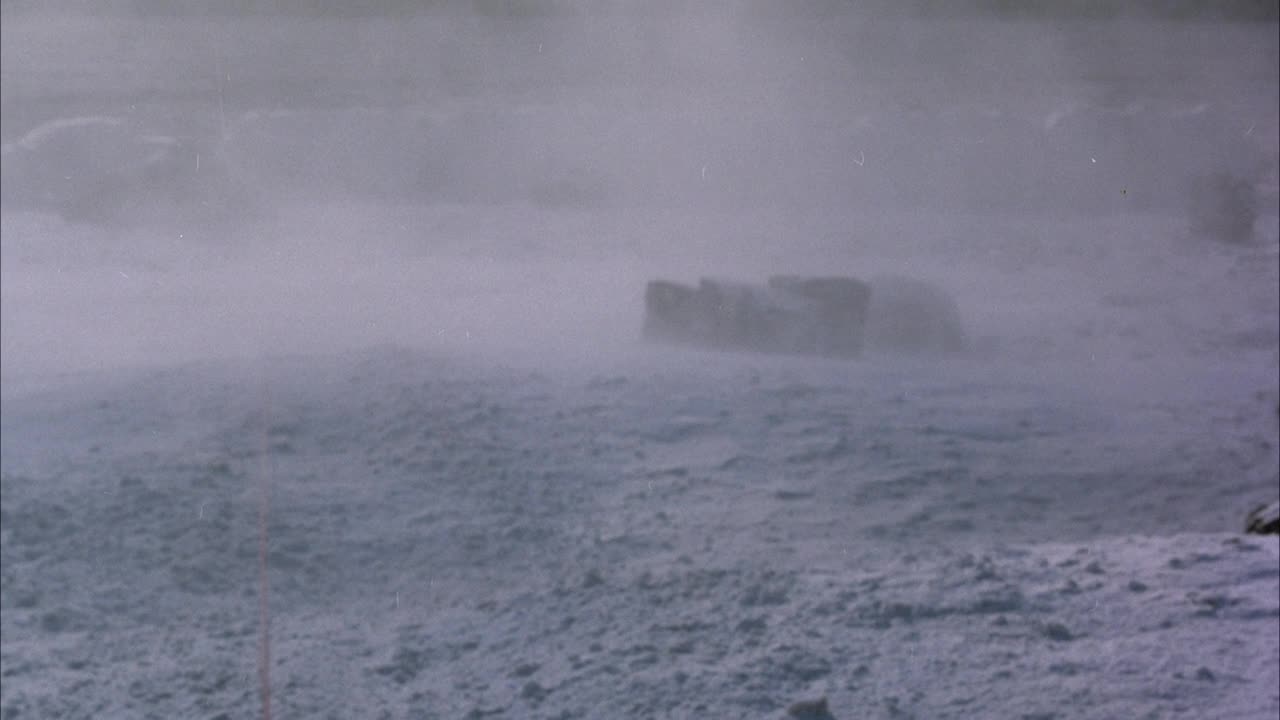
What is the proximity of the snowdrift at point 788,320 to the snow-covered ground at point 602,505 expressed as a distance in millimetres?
162

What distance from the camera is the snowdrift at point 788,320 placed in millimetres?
4629

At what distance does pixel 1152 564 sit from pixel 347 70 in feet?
28.8

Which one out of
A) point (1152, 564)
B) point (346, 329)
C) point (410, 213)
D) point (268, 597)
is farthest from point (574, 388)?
point (410, 213)

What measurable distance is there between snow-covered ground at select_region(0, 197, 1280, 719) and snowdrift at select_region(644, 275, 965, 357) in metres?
0.16

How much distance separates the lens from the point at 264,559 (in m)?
2.70

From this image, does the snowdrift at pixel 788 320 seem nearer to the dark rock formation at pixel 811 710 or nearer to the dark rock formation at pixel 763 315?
the dark rock formation at pixel 763 315

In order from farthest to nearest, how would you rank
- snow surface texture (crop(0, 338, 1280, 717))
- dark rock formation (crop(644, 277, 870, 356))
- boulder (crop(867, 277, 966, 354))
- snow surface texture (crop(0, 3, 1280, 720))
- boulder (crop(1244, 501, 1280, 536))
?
1. boulder (crop(867, 277, 966, 354))
2. dark rock formation (crop(644, 277, 870, 356))
3. boulder (crop(1244, 501, 1280, 536))
4. snow surface texture (crop(0, 3, 1280, 720))
5. snow surface texture (crop(0, 338, 1280, 717))

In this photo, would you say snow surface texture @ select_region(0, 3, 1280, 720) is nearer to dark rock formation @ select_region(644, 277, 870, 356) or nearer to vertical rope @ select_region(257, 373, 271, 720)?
vertical rope @ select_region(257, 373, 271, 720)

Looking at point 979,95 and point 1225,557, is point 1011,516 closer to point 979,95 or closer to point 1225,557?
point 1225,557

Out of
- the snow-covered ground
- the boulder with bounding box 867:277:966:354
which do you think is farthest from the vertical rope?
the boulder with bounding box 867:277:966:354

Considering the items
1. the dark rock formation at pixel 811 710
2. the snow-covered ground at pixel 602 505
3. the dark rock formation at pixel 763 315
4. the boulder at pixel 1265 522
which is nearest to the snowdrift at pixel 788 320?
the dark rock formation at pixel 763 315

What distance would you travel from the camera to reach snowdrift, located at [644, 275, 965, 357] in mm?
4629

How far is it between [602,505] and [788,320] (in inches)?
68.9

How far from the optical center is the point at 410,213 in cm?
802
